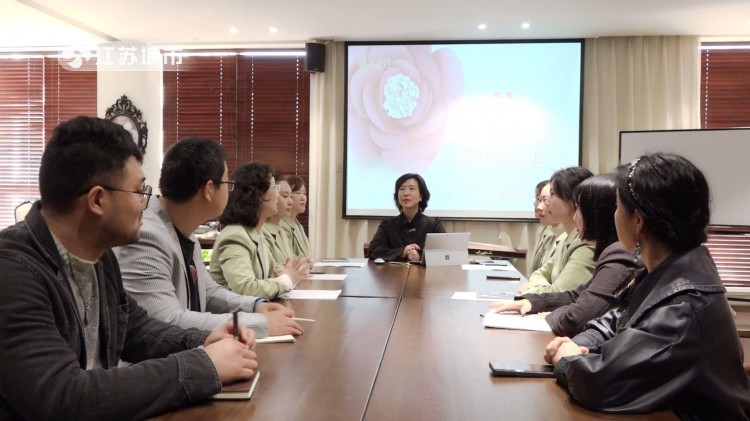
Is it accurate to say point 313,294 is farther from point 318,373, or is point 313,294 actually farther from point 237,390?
point 237,390

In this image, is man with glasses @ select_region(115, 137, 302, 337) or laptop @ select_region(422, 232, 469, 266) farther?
laptop @ select_region(422, 232, 469, 266)

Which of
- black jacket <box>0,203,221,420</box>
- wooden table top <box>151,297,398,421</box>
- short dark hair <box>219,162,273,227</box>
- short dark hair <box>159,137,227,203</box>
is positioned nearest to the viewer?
black jacket <box>0,203,221,420</box>

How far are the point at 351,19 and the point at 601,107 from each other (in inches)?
96.3

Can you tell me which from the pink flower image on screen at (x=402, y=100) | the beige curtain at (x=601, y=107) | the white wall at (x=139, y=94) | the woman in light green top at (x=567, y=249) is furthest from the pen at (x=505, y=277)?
the white wall at (x=139, y=94)

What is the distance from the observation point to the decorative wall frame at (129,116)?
6.32 metres

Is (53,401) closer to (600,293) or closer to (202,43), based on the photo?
(600,293)

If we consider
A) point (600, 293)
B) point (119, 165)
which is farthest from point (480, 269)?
point (119, 165)

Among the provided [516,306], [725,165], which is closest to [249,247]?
[516,306]

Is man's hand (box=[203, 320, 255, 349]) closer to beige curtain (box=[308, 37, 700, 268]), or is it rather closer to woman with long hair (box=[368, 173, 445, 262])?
woman with long hair (box=[368, 173, 445, 262])

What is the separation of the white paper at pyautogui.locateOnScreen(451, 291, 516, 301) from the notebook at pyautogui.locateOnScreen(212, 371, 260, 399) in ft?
5.11

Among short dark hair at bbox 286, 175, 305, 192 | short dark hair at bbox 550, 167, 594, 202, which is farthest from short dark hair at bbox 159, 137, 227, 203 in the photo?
short dark hair at bbox 286, 175, 305, 192

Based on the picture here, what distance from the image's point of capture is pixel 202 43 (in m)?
6.29

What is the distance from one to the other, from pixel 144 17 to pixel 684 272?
5.06 m

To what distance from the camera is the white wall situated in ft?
20.9
